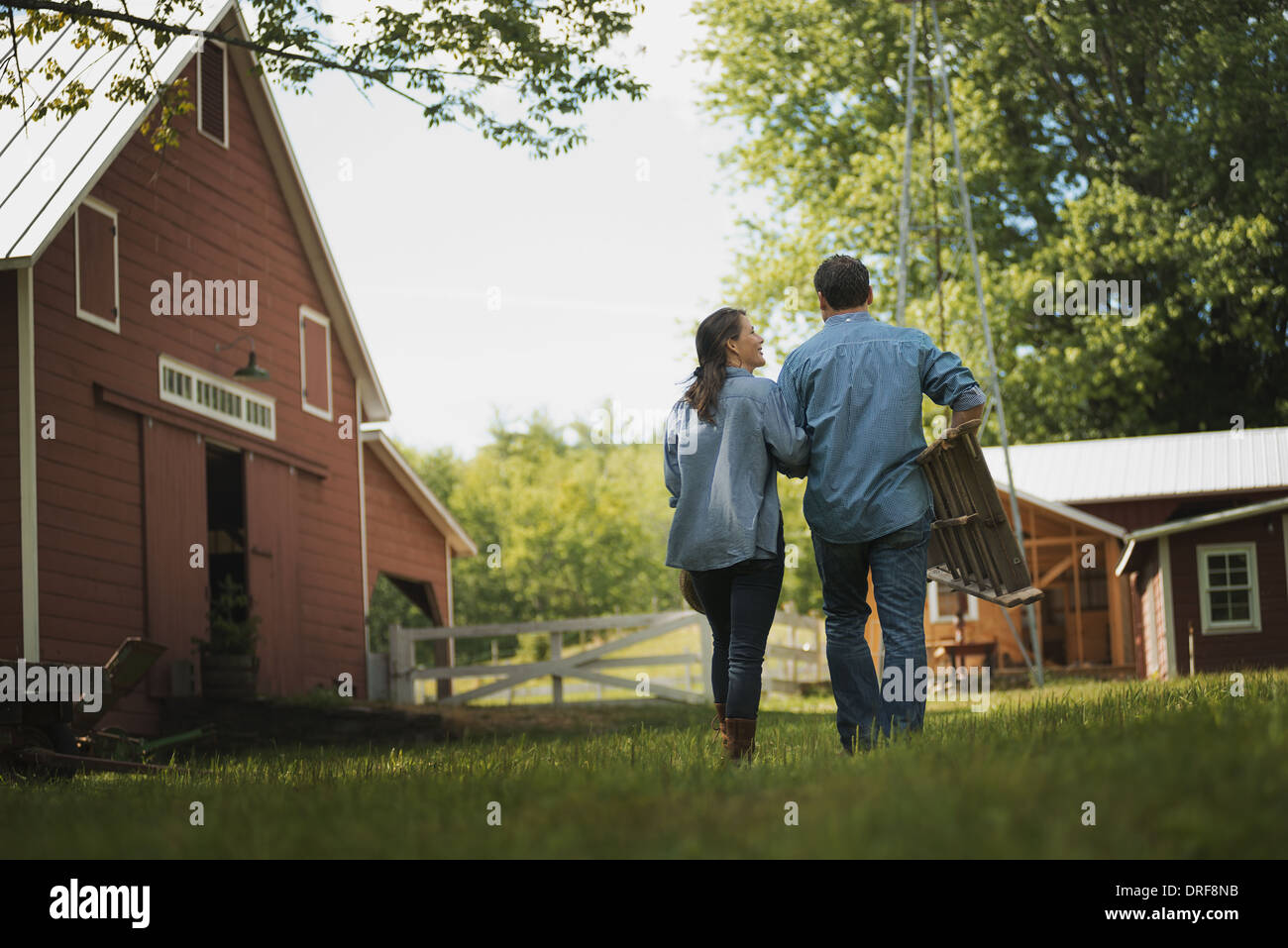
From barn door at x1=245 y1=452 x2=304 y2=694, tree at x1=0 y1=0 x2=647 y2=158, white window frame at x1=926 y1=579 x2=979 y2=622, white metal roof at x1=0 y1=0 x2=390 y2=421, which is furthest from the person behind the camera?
white window frame at x1=926 y1=579 x2=979 y2=622

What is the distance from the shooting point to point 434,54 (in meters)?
12.1

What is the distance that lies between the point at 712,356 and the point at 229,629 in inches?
436

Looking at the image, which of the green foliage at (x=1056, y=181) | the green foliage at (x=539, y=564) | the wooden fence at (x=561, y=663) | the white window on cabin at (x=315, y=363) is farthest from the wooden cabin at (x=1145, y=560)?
the green foliage at (x=539, y=564)

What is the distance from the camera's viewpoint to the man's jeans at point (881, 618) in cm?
594

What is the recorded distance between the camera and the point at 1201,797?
11.6ft

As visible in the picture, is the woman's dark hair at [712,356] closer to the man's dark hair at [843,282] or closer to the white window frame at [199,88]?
the man's dark hair at [843,282]

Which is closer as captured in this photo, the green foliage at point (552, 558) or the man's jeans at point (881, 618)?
the man's jeans at point (881, 618)

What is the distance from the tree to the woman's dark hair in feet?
19.6

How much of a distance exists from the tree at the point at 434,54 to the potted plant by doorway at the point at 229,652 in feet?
18.5

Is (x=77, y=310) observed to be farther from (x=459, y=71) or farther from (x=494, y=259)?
(x=494, y=259)

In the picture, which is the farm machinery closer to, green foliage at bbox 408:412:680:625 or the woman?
the woman

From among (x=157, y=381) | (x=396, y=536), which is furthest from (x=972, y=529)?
(x=396, y=536)

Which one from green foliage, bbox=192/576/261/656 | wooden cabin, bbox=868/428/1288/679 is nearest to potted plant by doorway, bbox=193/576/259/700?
green foliage, bbox=192/576/261/656

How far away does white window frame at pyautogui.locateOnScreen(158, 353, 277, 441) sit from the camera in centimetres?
1611
